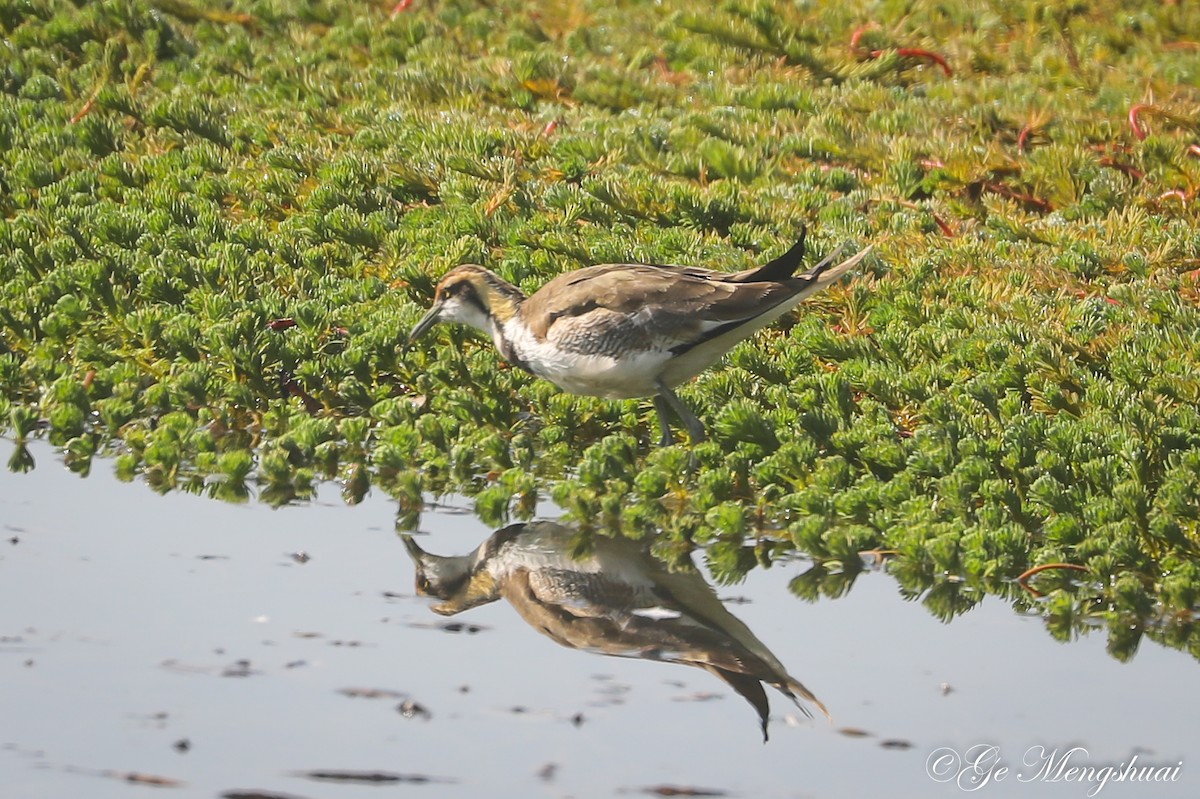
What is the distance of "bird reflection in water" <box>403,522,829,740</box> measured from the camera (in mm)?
6215

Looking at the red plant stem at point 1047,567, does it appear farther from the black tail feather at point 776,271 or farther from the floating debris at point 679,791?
the floating debris at point 679,791

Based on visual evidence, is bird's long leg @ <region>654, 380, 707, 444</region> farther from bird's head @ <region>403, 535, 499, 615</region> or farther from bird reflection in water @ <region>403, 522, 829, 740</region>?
bird's head @ <region>403, 535, 499, 615</region>

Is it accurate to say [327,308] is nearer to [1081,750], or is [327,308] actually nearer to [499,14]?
[1081,750]

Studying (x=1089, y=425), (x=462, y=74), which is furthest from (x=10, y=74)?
(x=1089, y=425)

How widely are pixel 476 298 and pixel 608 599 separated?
234cm

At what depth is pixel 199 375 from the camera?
846 centimetres

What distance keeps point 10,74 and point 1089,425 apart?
8.32 meters

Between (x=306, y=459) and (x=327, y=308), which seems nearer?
(x=306, y=459)

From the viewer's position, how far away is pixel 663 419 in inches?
320

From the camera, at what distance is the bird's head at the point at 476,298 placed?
27.6 ft

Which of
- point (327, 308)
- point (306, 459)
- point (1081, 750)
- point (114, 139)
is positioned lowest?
point (1081, 750)

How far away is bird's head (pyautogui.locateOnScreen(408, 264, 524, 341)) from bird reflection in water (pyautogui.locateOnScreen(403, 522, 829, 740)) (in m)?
1.40

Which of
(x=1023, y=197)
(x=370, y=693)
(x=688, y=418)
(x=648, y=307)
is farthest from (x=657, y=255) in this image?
(x=370, y=693)

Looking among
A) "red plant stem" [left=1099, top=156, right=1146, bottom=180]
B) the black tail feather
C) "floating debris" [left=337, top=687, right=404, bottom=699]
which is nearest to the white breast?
the black tail feather
